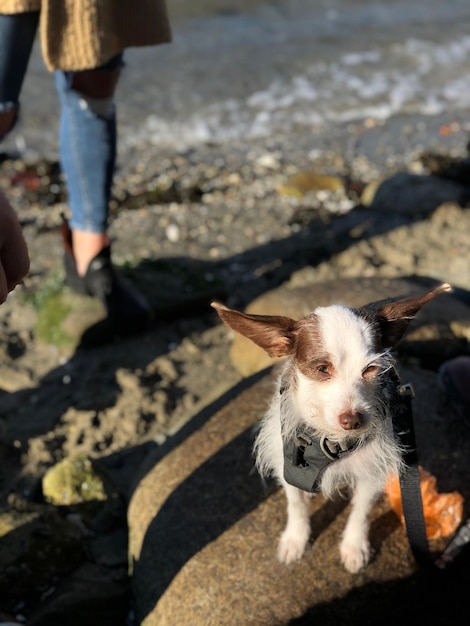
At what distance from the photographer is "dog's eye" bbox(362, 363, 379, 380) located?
258 cm

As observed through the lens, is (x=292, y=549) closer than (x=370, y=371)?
No

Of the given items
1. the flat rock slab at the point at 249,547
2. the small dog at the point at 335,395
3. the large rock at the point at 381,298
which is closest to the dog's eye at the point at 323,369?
the small dog at the point at 335,395

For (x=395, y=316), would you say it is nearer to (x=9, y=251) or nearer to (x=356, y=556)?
(x=356, y=556)

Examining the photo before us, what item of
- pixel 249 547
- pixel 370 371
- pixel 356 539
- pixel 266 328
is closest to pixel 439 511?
pixel 356 539

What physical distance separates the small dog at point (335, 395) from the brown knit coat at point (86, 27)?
2062 mm

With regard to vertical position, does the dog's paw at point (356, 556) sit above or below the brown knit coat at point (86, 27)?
below

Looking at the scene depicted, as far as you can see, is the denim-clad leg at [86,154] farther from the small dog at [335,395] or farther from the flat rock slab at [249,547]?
the small dog at [335,395]

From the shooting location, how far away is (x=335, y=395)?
8.41ft

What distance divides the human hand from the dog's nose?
1199 millimetres

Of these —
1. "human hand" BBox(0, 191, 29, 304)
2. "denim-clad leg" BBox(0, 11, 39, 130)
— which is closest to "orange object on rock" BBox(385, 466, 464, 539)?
"human hand" BBox(0, 191, 29, 304)

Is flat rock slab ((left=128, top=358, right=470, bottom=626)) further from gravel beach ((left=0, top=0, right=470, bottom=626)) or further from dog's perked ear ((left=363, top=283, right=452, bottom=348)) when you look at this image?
dog's perked ear ((left=363, top=283, right=452, bottom=348))

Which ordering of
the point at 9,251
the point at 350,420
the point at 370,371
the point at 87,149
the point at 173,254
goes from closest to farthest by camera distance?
1. the point at 9,251
2. the point at 350,420
3. the point at 370,371
4. the point at 87,149
5. the point at 173,254

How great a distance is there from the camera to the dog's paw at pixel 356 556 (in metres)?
3.13

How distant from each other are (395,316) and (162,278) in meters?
3.15
